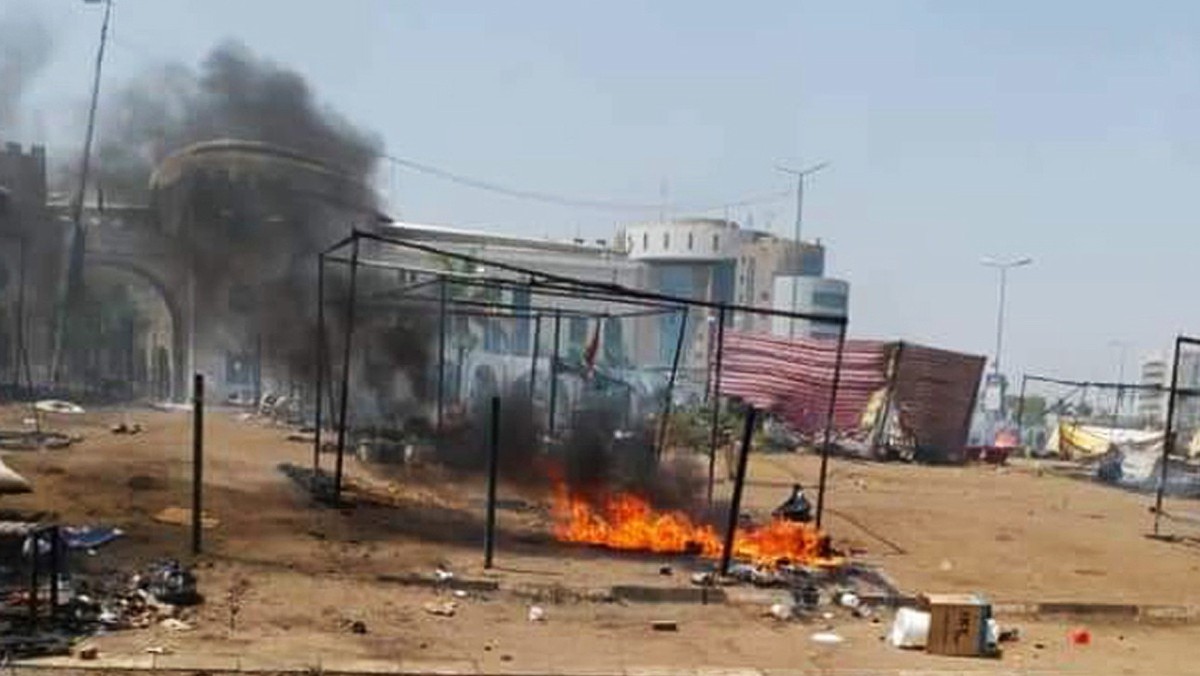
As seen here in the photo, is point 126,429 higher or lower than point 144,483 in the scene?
lower

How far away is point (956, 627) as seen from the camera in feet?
31.9

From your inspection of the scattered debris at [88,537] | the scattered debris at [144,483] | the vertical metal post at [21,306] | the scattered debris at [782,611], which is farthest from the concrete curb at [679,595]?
the vertical metal post at [21,306]

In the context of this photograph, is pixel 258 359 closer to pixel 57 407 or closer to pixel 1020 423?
pixel 57 407

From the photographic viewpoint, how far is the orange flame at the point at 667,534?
13711 millimetres

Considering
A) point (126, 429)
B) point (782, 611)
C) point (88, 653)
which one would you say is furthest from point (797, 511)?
point (126, 429)

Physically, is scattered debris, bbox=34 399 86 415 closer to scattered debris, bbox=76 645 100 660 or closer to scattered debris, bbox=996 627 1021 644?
scattered debris, bbox=76 645 100 660

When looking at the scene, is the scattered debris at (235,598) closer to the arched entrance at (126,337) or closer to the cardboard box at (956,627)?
the cardboard box at (956,627)

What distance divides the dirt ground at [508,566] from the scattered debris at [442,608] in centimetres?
9

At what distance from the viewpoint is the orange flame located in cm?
1371

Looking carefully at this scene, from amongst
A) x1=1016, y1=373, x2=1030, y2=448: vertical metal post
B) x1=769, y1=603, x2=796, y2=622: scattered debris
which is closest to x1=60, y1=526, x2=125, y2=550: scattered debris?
x1=769, y1=603, x2=796, y2=622: scattered debris

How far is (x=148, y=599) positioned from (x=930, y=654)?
5.84 m

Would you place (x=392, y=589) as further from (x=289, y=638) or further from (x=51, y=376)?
(x=51, y=376)

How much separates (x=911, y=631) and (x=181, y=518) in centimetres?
755

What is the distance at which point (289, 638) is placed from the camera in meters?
8.95
